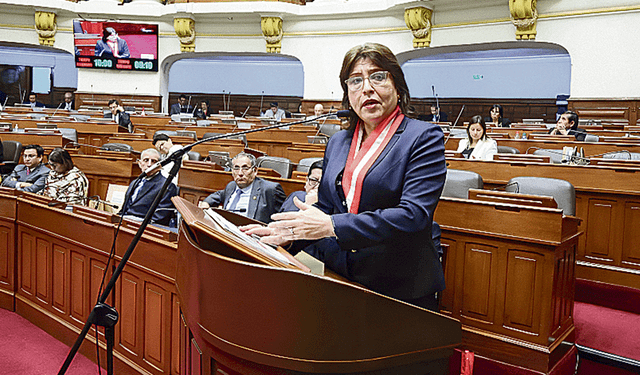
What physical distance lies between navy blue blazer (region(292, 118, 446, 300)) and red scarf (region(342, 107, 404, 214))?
0.01 meters

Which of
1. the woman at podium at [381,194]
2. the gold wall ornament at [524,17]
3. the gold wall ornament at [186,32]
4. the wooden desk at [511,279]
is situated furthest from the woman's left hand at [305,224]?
the gold wall ornament at [186,32]

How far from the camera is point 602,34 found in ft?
22.0

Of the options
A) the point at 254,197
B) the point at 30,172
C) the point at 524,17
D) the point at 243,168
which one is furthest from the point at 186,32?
the point at 254,197

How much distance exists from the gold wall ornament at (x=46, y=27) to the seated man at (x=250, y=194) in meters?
9.07

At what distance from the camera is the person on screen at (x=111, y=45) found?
10164 millimetres

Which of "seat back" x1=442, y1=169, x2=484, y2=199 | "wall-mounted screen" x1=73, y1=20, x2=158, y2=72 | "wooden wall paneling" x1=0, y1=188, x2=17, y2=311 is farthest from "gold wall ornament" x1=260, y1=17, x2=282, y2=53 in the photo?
"seat back" x1=442, y1=169, x2=484, y2=199

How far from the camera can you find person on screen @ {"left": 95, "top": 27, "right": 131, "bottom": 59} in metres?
10.2

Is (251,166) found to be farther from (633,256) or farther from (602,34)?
(602,34)

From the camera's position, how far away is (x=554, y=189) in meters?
2.39

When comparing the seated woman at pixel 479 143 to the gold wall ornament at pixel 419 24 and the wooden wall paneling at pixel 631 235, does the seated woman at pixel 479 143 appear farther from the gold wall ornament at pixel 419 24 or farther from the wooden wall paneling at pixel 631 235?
the gold wall ornament at pixel 419 24

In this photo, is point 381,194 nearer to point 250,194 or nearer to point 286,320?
point 286,320

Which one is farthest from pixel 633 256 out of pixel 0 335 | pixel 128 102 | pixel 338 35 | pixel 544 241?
pixel 128 102

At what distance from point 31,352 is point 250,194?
132cm

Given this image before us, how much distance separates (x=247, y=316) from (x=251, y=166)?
2387mm
